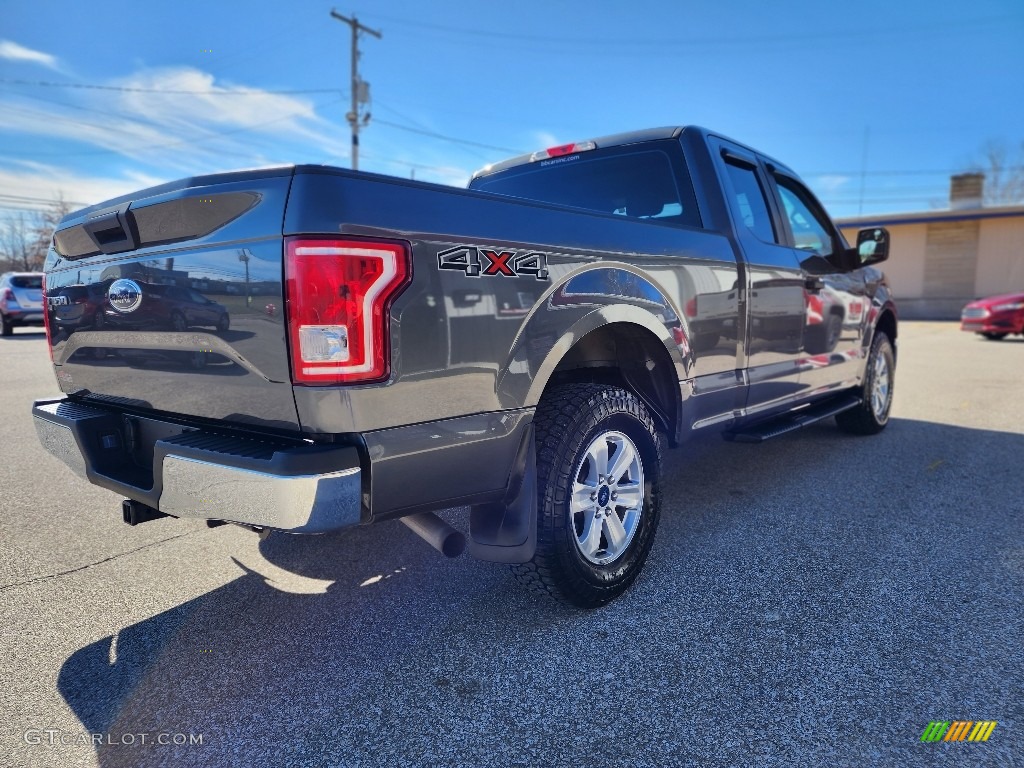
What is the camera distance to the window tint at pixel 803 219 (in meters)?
4.13

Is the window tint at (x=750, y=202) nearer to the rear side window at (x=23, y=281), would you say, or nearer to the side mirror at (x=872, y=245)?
the side mirror at (x=872, y=245)

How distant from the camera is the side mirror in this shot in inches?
189

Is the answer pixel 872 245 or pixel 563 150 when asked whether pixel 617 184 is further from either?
pixel 872 245

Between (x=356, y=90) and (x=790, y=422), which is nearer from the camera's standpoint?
(x=790, y=422)

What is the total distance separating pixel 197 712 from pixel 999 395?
833cm

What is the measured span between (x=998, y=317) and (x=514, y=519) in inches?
641

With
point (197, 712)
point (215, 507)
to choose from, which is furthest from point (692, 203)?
point (197, 712)

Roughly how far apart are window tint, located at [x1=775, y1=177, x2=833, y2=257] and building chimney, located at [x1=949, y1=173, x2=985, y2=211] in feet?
101

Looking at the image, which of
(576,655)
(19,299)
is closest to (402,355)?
(576,655)

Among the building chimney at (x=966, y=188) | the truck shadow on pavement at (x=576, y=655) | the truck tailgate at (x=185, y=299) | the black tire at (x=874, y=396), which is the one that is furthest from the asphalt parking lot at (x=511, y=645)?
the building chimney at (x=966, y=188)

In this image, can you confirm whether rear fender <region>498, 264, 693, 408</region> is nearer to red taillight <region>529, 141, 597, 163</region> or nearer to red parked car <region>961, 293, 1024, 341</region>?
red taillight <region>529, 141, 597, 163</region>

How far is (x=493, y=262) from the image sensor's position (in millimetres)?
1990

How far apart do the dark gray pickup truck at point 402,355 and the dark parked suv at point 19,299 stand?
51.4 ft

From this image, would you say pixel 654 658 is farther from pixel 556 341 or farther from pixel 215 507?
pixel 215 507
